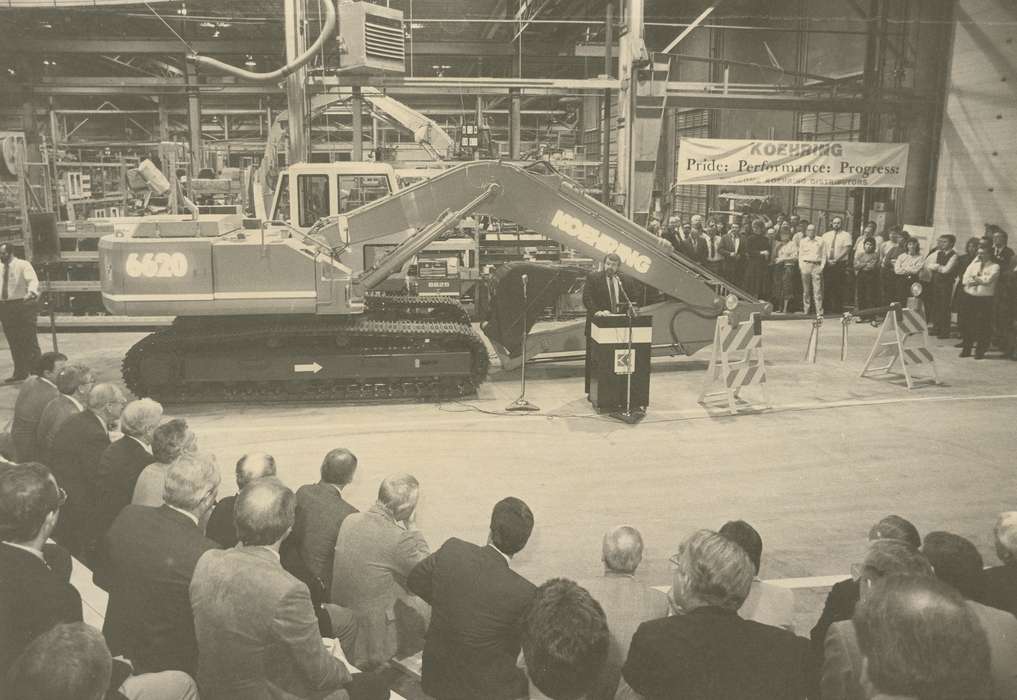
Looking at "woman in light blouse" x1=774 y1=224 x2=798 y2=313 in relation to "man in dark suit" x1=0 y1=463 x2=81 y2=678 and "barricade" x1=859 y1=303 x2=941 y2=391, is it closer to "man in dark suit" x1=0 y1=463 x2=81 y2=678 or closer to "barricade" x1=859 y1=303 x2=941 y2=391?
"barricade" x1=859 y1=303 x2=941 y2=391

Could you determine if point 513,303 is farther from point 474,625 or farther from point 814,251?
point 474,625

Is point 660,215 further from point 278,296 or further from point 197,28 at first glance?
point 197,28

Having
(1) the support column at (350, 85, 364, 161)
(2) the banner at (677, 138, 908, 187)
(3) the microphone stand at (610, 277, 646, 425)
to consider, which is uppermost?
(1) the support column at (350, 85, 364, 161)

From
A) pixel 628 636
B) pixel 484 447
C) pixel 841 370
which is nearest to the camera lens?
pixel 628 636

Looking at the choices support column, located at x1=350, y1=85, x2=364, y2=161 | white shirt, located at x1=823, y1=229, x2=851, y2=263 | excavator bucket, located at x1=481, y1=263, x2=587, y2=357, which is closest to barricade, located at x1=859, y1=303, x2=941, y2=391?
excavator bucket, located at x1=481, y1=263, x2=587, y2=357

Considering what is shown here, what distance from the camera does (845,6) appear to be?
2170 cm

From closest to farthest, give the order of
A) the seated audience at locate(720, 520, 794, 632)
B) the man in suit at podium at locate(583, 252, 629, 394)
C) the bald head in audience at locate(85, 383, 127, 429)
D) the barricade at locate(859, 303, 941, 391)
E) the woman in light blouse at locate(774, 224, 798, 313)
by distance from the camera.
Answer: the seated audience at locate(720, 520, 794, 632), the bald head in audience at locate(85, 383, 127, 429), the man in suit at podium at locate(583, 252, 629, 394), the barricade at locate(859, 303, 941, 391), the woman in light blouse at locate(774, 224, 798, 313)

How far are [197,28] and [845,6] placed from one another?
66.3ft

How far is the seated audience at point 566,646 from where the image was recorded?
123 inches

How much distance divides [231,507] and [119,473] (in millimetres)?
957

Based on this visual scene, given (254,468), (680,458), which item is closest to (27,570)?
(254,468)

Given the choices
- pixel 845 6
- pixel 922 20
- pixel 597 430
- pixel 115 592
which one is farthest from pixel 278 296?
pixel 845 6

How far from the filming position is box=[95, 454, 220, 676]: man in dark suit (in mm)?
3775

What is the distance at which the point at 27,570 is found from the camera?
11.5 ft
